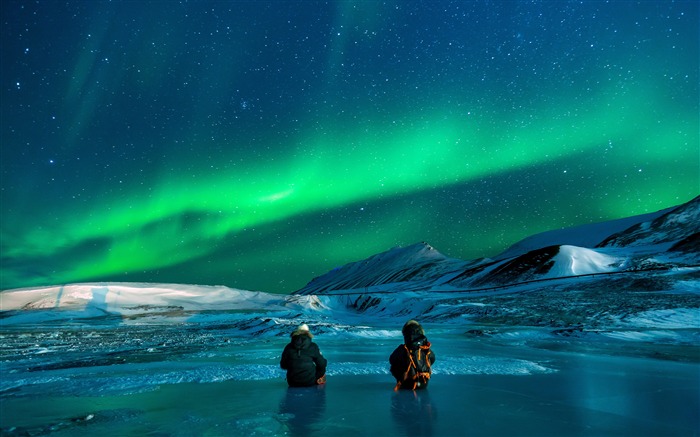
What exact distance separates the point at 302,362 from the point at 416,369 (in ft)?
7.94

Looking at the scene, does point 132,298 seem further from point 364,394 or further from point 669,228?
point 669,228

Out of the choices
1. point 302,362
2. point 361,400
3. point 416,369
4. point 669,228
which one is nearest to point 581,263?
point 669,228

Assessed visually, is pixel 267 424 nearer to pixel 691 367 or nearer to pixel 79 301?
pixel 691 367

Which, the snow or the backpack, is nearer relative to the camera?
the backpack

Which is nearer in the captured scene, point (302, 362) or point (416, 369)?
point (416, 369)

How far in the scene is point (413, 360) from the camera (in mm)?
9195

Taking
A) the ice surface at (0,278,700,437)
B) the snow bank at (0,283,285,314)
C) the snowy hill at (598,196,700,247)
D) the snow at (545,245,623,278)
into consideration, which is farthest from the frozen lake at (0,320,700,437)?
the snowy hill at (598,196,700,247)

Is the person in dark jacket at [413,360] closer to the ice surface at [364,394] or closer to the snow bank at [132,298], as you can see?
the ice surface at [364,394]

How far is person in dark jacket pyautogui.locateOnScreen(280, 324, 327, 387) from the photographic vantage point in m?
9.58

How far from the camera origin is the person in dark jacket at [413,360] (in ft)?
29.8

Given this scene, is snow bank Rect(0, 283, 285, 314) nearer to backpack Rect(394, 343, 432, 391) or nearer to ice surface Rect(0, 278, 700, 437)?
ice surface Rect(0, 278, 700, 437)

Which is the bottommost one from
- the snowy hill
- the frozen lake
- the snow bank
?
the frozen lake

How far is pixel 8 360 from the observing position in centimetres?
1833

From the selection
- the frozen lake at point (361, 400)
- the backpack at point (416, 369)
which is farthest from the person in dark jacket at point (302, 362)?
the backpack at point (416, 369)
